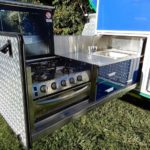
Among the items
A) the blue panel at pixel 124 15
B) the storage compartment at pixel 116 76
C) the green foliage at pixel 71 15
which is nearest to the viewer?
the storage compartment at pixel 116 76

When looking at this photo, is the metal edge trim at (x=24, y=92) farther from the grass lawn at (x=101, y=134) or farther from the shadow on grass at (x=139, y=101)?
the shadow on grass at (x=139, y=101)

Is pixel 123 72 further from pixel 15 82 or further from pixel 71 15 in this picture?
pixel 71 15

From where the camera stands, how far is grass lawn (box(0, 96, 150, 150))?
1956 millimetres

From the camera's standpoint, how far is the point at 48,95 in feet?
5.11

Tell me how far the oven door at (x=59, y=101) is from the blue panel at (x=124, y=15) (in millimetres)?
1283

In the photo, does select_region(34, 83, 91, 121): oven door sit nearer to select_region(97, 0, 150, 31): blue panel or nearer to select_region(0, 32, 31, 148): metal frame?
select_region(0, 32, 31, 148): metal frame

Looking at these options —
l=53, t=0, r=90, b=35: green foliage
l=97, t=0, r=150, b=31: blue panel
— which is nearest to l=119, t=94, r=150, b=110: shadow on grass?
l=97, t=0, r=150, b=31: blue panel

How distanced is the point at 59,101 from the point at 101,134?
880 millimetres

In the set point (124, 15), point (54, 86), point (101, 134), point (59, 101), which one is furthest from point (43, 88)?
point (124, 15)

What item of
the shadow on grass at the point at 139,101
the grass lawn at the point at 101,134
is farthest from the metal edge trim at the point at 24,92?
the shadow on grass at the point at 139,101

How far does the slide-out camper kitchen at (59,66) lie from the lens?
1.34 meters

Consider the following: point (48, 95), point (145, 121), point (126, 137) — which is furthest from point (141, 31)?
point (48, 95)

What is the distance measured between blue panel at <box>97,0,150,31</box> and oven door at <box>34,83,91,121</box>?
128cm

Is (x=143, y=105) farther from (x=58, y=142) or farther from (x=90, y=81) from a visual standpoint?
(x=58, y=142)
